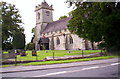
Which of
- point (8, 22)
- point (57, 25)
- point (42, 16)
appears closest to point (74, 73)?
point (8, 22)

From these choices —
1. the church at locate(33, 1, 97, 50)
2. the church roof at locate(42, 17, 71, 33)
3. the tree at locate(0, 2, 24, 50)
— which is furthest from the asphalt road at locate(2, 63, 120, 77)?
the church roof at locate(42, 17, 71, 33)

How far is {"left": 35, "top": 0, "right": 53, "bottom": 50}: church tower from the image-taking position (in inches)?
2616

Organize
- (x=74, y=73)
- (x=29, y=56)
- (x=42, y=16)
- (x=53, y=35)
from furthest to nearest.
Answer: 1. (x=42, y=16)
2. (x=53, y=35)
3. (x=29, y=56)
4. (x=74, y=73)

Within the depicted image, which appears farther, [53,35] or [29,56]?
[53,35]

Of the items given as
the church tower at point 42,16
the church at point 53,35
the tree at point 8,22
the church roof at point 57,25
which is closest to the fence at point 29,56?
the tree at point 8,22

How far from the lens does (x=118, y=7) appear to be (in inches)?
125

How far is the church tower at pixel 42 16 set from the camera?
6644cm

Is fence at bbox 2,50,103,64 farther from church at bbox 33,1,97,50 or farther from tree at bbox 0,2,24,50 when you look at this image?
church at bbox 33,1,97,50

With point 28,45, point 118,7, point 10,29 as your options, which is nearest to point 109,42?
point 118,7

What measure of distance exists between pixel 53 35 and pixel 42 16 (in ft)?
38.8

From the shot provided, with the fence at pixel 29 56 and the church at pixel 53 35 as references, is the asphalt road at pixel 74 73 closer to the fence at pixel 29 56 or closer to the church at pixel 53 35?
the fence at pixel 29 56

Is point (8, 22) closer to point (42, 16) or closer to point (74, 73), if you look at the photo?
point (74, 73)

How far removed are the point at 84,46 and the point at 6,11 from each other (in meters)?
30.5

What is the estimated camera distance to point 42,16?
6606cm
